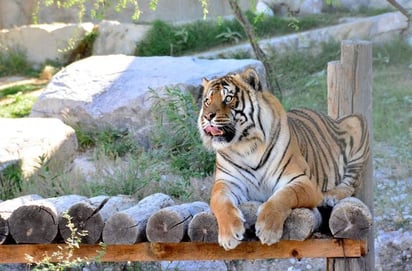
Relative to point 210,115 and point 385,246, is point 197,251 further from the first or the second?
point 385,246

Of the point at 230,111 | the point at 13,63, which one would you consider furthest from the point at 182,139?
the point at 13,63

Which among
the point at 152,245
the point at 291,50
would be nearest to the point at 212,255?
the point at 152,245

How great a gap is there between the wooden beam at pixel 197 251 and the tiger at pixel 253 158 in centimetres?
22

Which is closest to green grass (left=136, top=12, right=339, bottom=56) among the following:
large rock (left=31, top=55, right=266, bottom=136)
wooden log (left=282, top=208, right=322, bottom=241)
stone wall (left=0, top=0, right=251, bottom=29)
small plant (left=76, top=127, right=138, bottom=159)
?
stone wall (left=0, top=0, right=251, bottom=29)

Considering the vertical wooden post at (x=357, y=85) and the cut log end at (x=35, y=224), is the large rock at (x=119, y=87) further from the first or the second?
the cut log end at (x=35, y=224)

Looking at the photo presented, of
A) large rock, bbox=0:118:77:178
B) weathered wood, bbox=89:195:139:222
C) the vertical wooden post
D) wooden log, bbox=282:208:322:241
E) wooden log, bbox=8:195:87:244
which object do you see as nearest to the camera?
wooden log, bbox=282:208:322:241

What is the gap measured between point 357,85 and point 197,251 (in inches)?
54.9

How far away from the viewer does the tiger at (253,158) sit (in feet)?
12.7

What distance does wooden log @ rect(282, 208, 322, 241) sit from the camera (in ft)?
12.7

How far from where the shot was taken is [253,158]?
4238 mm

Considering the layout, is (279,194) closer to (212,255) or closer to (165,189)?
(212,255)

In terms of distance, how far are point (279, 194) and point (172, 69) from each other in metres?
Answer: 5.13

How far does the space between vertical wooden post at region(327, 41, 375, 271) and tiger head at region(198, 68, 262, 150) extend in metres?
0.78

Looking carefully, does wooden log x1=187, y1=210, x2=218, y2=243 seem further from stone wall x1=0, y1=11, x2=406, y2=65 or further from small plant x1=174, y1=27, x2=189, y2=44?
small plant x1=174, y1=27, x2=189, y2=44
